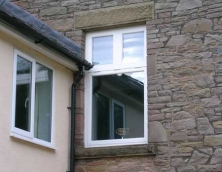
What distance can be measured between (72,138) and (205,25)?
2.59m

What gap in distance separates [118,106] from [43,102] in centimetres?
125

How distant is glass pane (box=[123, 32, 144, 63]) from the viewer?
9.86m

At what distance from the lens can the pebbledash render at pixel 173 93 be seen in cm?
897

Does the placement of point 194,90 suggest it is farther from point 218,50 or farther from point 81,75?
point 81,75

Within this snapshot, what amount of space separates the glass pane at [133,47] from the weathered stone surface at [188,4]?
28.9 inches

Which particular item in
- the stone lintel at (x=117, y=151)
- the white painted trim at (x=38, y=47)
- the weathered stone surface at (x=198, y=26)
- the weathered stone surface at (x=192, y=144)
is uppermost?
the weathered stone surface at (x=198, y=26)

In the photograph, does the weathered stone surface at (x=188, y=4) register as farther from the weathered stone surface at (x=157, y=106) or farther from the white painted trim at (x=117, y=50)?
the weathered stone surface at (x=157, y=106)

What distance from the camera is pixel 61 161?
9250mm

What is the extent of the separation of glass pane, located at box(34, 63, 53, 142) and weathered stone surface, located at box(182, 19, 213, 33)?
213cm

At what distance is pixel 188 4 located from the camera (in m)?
9.58

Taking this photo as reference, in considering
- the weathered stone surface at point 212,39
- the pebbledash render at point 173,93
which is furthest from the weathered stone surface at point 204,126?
the weathered stone surface at point 212,39

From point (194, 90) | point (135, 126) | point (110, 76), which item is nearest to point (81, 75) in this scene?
point (110, 76)

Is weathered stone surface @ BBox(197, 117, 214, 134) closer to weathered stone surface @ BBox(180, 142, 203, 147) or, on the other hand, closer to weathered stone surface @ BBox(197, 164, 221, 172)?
weathered stone surface @ BBox(180, 142, 203, 147)

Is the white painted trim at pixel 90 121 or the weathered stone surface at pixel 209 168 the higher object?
the white painted trim at pixel 90 121
